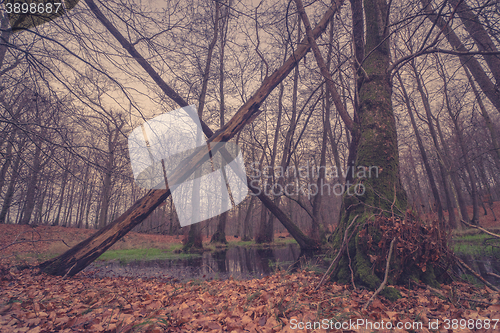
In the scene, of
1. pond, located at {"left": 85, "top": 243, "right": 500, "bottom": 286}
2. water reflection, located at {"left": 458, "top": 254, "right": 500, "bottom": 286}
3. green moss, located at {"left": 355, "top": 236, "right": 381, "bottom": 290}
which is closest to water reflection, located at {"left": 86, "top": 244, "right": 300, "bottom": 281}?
pond, located at {"left": 85, "top": 243, "right": 500, "bottom": 286}

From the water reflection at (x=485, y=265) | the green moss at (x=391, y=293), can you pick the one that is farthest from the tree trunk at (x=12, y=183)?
the water reflection at (x=485, y=265)

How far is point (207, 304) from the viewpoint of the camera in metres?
2.40


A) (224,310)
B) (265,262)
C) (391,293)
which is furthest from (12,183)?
(391,293)

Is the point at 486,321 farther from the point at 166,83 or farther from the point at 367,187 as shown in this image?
the point at 166,83

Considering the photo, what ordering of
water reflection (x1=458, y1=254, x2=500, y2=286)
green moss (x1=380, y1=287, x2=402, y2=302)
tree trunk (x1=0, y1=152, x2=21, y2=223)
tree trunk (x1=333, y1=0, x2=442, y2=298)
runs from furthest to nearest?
tree trunk (x1=0, y1=152, x2=21, y2=223), water reflection (x1=458, y1=254, x2=500, y2=286), tree trunk (x1=333, y1=0, x2=442, y2=298), green moss (x1=380, y1=287, x2=402, y2=302)

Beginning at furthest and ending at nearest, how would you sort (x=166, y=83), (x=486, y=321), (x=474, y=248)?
1. (x=474, y=248)
2. (x=166, y=83)
3. (x=486, y=321)

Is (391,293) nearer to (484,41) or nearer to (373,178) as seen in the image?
(373,178)

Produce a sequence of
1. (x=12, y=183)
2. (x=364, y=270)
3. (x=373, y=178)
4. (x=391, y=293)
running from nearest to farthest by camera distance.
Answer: (x=391, y=293) < (x=364, y=270) < (x=373, y=178) < (x=12, y=183)

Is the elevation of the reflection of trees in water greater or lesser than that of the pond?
lesser

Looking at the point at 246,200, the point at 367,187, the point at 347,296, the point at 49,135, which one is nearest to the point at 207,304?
the point at 347,296

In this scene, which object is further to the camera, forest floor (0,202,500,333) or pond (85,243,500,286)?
pond (85,243,500,286)

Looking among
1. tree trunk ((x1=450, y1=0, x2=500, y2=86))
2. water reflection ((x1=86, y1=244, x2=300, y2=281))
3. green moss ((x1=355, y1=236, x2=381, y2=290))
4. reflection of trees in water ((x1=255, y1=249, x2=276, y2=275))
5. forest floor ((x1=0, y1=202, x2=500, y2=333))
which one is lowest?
reflection of trees in water ((x1=255, y1=249, x2=276, y2=275))

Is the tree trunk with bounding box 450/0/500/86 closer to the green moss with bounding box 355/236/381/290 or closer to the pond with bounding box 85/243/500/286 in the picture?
the pond with bounding box 85/243/500/286

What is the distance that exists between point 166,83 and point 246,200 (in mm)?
19477
